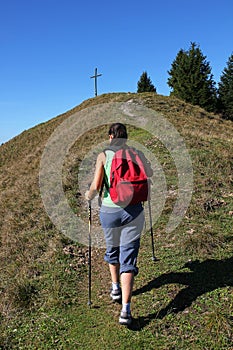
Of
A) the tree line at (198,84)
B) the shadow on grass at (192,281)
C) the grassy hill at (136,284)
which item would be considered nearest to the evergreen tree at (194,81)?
the tree line at (198,84)

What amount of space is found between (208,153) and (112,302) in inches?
347

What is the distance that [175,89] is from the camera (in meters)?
39.6

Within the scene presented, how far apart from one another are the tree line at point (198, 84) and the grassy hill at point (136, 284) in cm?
2885

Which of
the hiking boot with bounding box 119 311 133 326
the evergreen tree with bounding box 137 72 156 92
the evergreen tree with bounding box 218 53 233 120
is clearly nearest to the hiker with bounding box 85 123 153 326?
the hiking boot with bounding box 119 311 133 326

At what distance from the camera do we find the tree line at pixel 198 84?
37.3 m

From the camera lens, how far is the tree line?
37.3 m

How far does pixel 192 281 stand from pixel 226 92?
4165 centimetres

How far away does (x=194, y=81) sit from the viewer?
37875 millimetres

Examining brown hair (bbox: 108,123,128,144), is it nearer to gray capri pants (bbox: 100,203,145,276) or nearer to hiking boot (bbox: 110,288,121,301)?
gray capri pants (bbox: 100,203,145,276)

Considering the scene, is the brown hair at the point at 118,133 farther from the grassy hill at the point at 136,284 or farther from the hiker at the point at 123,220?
the grassy hill at the point at 136,284

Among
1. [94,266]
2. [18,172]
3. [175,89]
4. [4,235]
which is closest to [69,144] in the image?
[18,172]

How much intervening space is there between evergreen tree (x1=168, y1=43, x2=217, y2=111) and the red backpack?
114 feet

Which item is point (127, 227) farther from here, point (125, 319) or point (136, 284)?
point (136, 284)

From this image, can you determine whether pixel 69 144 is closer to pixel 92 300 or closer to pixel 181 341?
pixel 92 300
